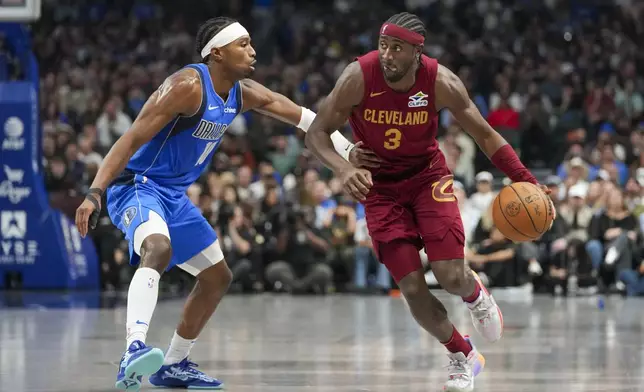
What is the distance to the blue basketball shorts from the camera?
6.96 meters

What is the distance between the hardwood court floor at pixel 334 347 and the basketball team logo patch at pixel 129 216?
1.06 meters

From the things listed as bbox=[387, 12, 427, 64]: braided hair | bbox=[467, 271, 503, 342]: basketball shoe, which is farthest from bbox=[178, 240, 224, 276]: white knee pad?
bbox=[387, 12, 427, 64]: braided hair

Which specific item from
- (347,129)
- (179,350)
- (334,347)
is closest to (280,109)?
(179,350)

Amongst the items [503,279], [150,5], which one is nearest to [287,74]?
[150,5]

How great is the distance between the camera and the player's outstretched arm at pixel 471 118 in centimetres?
720

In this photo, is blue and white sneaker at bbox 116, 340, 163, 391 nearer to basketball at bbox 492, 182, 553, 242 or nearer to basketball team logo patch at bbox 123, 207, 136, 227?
basketball team logo patch at bbox 123, 207, 136, 227

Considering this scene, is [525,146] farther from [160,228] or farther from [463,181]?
[160,228]

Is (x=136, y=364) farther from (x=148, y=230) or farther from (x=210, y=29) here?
(x=210, y=29)

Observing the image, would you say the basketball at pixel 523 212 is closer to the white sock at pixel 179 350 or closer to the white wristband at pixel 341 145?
the white wristband at pixel 341 145

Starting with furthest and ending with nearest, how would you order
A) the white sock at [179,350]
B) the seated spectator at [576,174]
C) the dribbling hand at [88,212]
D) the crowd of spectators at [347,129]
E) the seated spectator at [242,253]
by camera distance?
the seated spectator at [576,174]
the seated spectator at [242,253]
the crowd of spectators at [347,129]
the white sock at [179,350]
the dribbling hand at [88,212]

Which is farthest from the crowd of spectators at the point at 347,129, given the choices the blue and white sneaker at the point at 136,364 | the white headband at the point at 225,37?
the blue and white sneaker at the point at 136,364

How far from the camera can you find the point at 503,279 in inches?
596

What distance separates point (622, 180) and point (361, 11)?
804 cm

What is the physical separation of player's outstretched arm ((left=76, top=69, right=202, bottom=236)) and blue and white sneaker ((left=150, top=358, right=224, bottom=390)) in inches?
51.7
